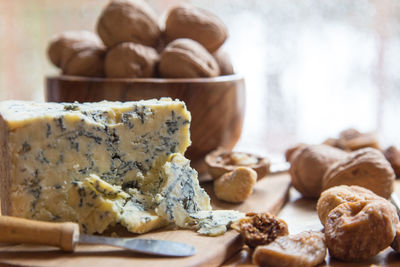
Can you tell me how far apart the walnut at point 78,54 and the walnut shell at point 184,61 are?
282mm

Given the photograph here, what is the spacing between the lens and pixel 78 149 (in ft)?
4.71

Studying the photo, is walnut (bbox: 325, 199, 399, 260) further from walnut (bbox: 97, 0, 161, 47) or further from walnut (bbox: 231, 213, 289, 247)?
walnut (bbox: 97, 0, 161, 47)

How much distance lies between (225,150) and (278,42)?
146 cm

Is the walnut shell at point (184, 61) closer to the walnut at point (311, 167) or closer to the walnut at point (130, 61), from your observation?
the walnut at point (130, 61)

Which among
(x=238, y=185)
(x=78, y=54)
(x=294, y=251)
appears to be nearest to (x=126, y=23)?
(x=78, y=54)

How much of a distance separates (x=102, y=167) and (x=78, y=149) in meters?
0.10

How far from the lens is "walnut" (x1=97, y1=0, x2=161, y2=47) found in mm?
1992

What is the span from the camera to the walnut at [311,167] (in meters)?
1.81

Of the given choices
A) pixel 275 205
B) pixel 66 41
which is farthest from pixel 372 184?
pixel 66 41

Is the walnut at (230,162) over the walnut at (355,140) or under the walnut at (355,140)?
under

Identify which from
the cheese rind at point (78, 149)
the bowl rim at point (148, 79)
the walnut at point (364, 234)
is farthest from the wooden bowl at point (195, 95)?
the walnut at point (364, 234)

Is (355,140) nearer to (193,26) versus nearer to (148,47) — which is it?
(193,26)

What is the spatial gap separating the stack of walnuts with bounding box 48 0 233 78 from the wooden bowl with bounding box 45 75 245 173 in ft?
0.19

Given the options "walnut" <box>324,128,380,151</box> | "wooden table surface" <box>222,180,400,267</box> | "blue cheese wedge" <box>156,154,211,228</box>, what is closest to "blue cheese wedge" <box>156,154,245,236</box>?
"blue cheese wedge" <box>156,154,211,228</box>
